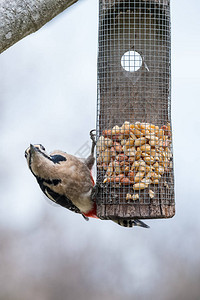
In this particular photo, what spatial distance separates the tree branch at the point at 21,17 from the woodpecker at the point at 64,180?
53.9 inches

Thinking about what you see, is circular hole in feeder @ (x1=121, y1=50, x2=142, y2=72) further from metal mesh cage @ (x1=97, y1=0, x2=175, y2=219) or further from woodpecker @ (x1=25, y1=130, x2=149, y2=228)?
woodpecker @ (x1=25, y1=130, x2=149, y2=228)

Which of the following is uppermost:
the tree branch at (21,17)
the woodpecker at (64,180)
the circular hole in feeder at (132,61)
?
the circular hole in feeder at (132,61)

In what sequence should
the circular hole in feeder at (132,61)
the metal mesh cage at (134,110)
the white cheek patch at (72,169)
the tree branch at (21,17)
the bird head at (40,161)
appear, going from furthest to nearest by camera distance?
the white cheek patch at (72,169), the bird head at (40,161), the circular hole in feeder at (132,61), the metal mesh cage at (134,110), the tree branch at (21,17)

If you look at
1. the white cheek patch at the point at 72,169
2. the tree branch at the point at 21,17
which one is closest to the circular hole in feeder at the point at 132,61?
the white cheek patch at the point at 72,169

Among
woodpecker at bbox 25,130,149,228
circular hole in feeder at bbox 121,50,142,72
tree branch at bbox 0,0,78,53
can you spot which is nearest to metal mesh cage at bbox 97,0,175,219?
circular hole in feeder at bbox 121,50,142,72

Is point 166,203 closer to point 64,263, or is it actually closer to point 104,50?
point 104,50

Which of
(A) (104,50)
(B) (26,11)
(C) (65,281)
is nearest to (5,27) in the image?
(B) (26,11)

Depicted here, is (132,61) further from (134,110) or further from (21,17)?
(21,17)

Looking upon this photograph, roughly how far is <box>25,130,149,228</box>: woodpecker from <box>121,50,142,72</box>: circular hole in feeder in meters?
0.90

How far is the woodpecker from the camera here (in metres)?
4.68

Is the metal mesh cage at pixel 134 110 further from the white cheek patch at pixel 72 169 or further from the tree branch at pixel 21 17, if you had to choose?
the tree branch at pixel 21 17

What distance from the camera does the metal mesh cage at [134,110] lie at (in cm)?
428

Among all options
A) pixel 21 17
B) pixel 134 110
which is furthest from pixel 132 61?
pixel 21 17

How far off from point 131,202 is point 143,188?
0.44 feet
